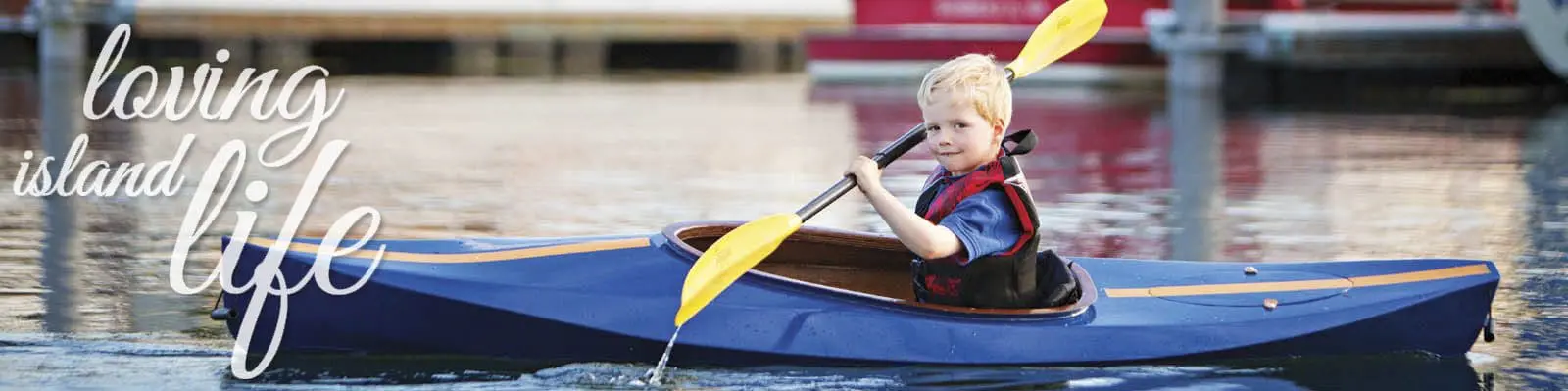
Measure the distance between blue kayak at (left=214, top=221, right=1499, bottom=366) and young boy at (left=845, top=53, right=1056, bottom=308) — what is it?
8 cm

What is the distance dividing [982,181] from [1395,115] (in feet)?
41.6

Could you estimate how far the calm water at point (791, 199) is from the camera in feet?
16.8

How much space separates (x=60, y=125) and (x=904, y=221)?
9.80m

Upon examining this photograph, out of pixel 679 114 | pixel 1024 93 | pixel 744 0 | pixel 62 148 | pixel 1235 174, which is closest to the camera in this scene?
pixel 1235 174

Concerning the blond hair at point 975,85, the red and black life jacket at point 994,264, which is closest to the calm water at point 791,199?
the red and black life jacket at point 994,264

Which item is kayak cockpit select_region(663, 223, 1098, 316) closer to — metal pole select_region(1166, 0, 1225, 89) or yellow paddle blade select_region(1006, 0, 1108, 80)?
yellow paddle blade select_region(1006, 0, 1108, 80)

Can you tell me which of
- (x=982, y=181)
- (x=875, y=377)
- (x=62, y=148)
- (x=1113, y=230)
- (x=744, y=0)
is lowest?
(x=744, y=0)

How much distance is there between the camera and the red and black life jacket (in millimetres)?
5051

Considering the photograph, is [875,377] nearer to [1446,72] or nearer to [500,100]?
[500,100]

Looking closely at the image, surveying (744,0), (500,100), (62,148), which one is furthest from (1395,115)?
(744,0)

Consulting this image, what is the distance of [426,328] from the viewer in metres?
5.05

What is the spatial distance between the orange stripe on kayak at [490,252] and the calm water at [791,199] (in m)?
0.21

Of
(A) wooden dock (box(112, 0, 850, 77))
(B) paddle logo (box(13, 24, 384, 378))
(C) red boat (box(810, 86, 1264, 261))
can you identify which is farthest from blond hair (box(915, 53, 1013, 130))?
(A) wooden dock (box(112, 0, 850, 77))

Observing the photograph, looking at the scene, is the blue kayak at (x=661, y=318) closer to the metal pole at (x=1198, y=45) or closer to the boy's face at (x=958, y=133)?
the boy's face at (x=958, y=133)
